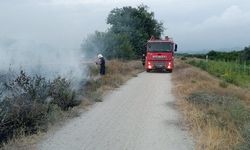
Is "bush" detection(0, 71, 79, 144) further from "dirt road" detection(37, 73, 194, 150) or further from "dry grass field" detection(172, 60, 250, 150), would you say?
"dry grass field" detection(172, 60, 250, 150)

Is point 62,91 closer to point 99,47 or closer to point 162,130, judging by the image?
point 162,130

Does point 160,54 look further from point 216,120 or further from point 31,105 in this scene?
point 31,105

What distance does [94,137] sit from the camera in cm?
1163

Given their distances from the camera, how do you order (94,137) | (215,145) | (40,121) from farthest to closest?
1. (40,121)
2. (94,137)
3. (215,145)

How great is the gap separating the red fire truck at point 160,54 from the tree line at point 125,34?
24.6 feet

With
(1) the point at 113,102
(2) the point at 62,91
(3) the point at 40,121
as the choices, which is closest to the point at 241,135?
(3) the point at 40,121

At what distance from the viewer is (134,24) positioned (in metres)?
64.8

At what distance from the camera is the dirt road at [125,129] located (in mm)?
10805

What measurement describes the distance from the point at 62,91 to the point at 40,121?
378 cm

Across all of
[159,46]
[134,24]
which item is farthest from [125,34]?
[159,46]

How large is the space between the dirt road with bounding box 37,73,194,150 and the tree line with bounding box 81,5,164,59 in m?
30.4

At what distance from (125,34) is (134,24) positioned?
6002 millimetres

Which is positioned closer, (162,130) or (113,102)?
(162,130)

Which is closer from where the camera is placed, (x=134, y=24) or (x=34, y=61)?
(x=34, y=61)
